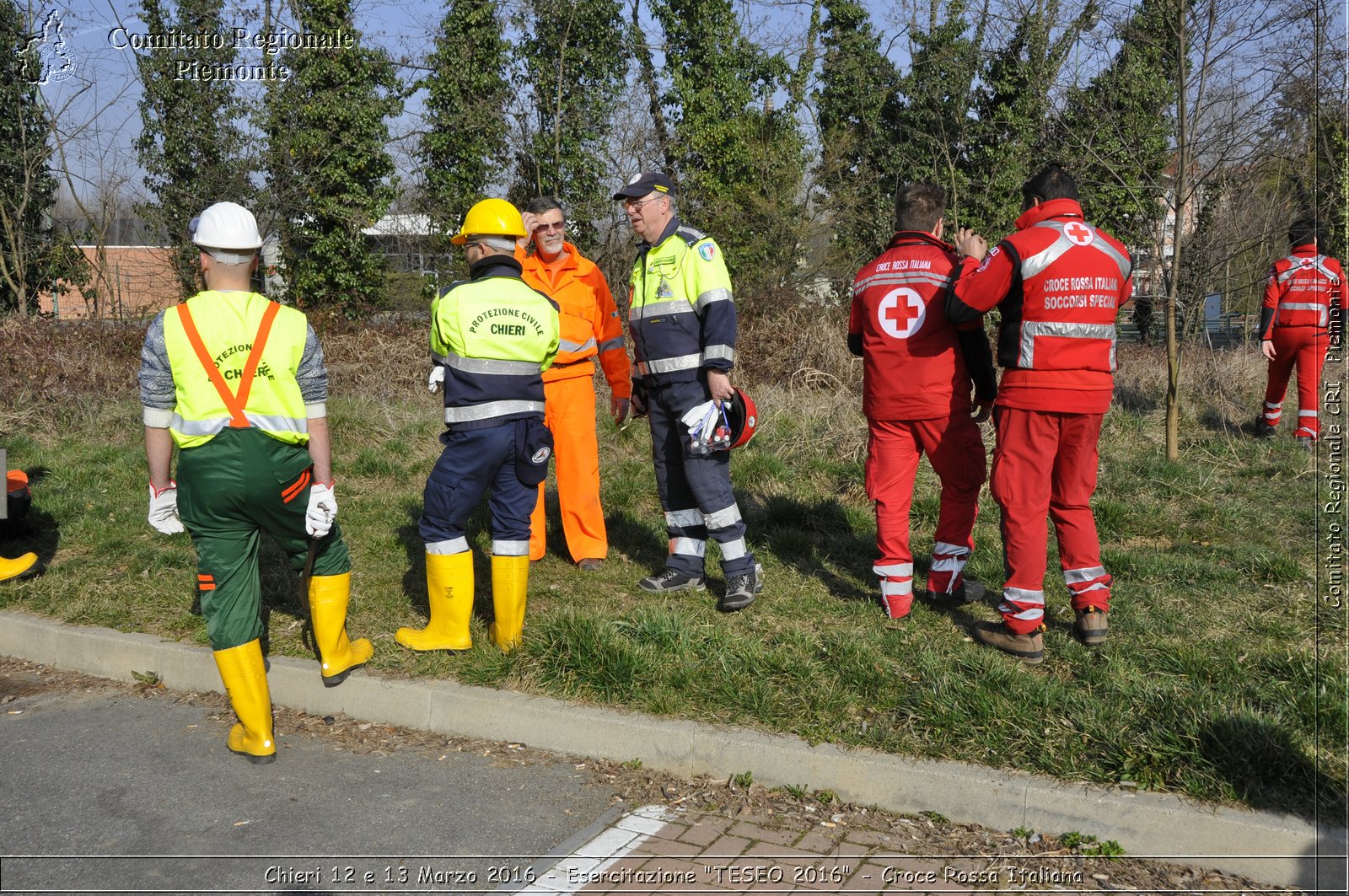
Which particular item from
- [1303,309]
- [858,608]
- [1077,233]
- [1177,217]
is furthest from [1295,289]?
[858,608]

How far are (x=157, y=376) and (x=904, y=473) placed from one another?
3.45 m

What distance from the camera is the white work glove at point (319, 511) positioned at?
4.52 meters

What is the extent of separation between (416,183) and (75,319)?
7829mm

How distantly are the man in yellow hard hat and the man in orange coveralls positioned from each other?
138 cm

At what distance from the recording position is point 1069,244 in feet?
15.6

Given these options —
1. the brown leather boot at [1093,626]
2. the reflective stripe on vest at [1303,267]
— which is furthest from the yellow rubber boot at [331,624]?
the reflective stripe on vest at [1303,267]

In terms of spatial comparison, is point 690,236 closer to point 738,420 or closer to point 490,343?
point 738,420

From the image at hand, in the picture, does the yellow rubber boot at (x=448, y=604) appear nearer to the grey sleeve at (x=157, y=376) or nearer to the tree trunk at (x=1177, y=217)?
the grey sleeve at (x=157, y=376)

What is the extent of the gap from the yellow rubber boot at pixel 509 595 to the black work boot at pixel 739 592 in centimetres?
111

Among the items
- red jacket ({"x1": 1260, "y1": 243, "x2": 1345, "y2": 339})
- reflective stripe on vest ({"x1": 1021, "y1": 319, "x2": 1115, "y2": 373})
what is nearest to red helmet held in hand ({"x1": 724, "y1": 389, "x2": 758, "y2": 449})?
Answer: reflective stripe on vest ({"x1": 1021, "y1": 319, "x2": 1115, "y2": 373})

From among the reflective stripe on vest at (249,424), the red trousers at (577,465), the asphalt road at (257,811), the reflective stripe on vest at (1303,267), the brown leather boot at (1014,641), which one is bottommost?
the asphalt road at (257,811)

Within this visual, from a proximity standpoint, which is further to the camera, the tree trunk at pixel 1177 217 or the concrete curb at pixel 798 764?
the tree trunk at pixel 1177 217

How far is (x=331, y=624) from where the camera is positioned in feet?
15.9

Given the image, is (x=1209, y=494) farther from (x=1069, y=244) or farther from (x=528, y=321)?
(x=528, y=321)
